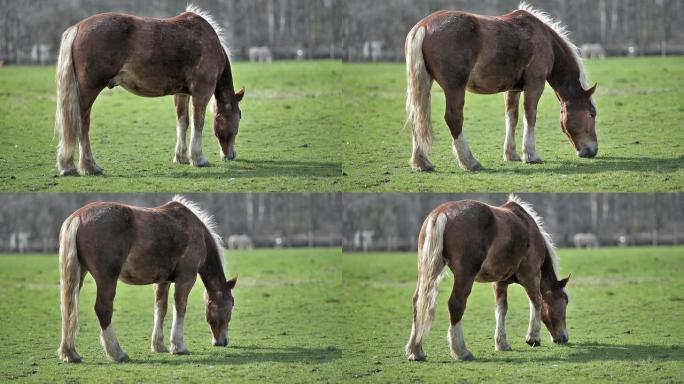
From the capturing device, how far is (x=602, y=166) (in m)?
15.4

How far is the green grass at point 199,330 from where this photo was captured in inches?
520

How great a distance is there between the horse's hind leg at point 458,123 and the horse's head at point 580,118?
177 centimetres

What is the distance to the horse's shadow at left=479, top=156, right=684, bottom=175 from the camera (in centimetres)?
1481

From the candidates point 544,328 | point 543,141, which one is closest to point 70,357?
point 544,328

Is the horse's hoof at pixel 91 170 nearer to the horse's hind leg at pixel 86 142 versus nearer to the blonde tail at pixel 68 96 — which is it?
the horse's hind leg at pixel 86 142

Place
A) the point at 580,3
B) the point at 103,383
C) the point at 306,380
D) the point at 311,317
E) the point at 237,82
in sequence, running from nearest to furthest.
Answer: the point at 103,383, the point at 306,380, the point at 311,317, the point at 237,82, the point at 580,3

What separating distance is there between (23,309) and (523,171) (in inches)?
349

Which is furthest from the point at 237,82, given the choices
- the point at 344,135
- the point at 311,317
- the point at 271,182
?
the point at 271,182

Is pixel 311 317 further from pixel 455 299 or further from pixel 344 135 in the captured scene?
pixel 455 299

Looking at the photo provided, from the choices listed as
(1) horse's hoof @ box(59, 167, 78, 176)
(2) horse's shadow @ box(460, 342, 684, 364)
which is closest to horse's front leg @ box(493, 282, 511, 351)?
(2) horse's shadow @ box(460, 342, 684, 364)

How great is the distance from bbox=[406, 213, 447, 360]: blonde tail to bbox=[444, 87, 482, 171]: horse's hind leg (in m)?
1.39

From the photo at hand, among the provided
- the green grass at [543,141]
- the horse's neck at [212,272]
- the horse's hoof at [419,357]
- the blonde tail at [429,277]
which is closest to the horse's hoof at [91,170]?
the horse's neck at [212,272]

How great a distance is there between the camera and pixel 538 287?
1430 cm

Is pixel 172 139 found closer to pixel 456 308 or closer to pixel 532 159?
pixel 532 159
